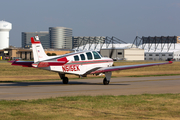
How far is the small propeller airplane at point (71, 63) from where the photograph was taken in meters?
21.7

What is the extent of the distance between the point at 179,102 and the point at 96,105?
4.42 meters

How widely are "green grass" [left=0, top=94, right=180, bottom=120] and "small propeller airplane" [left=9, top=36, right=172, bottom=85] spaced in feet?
25.9

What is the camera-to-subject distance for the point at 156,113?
35.7 ft

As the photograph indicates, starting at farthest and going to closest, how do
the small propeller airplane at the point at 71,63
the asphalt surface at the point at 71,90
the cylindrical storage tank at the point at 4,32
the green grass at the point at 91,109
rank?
the cylindrical storage tank at the point at 4,32, the small propeller airplane at the point at 71,63, the asphalt surface at the point at 71,90, the green grass at the point at 91,109

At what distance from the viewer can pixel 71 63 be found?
75.2ft

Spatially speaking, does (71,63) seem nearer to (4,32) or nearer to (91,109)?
(91,109)

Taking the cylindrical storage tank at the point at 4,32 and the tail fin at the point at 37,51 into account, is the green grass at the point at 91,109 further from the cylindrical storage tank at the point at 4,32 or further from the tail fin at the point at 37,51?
the cylindrical storage tank at the point at 4,32

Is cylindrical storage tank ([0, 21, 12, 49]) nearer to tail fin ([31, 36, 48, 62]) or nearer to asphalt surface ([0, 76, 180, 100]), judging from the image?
asphalt surface ([0, 76, 180, 100])

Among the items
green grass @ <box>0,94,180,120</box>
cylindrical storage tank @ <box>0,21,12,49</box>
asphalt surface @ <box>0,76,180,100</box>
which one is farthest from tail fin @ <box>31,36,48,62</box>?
cylindrical storage tank @ <box>0,21,12,49</box>

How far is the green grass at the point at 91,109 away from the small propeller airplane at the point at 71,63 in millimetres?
7891

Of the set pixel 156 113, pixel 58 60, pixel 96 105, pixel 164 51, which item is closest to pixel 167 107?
pixel 156 113

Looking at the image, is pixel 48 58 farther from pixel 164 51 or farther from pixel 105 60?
pixel 164 51

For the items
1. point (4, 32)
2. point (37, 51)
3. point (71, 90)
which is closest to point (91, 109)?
point (71, 90)

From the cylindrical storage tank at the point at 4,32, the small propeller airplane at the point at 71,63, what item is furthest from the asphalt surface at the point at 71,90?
the cylindrical storage tank at the point at 4,32
